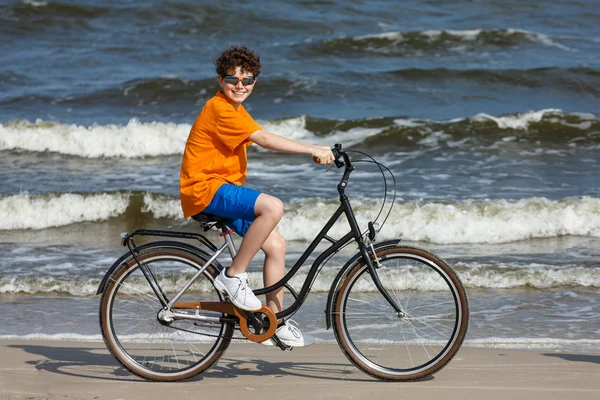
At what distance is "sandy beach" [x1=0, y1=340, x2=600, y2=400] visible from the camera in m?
4.50

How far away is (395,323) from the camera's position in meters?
6.01

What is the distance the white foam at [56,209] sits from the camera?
10.2 m

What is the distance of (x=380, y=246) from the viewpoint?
4.61m

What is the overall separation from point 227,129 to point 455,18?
20140 millimetres

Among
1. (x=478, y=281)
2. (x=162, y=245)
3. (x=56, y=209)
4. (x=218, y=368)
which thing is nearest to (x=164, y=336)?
(x=218, y=368)

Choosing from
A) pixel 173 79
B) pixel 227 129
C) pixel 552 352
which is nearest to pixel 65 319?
pixel 227 129

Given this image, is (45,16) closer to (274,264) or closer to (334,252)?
(274,264)

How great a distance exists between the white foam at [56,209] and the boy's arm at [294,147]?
6.50 metres

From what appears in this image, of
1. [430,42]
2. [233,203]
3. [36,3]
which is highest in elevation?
[36,3]

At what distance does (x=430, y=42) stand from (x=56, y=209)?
12977mm

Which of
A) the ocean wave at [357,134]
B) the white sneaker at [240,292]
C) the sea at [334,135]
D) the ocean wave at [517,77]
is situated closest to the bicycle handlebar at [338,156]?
the white sneaker at [240,292]

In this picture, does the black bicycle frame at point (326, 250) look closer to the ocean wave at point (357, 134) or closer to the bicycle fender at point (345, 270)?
the bicycle fender at point (345, 270)

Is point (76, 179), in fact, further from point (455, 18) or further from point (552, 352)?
point (455, 18)

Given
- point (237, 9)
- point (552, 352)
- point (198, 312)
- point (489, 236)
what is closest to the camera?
point (198, 312)
